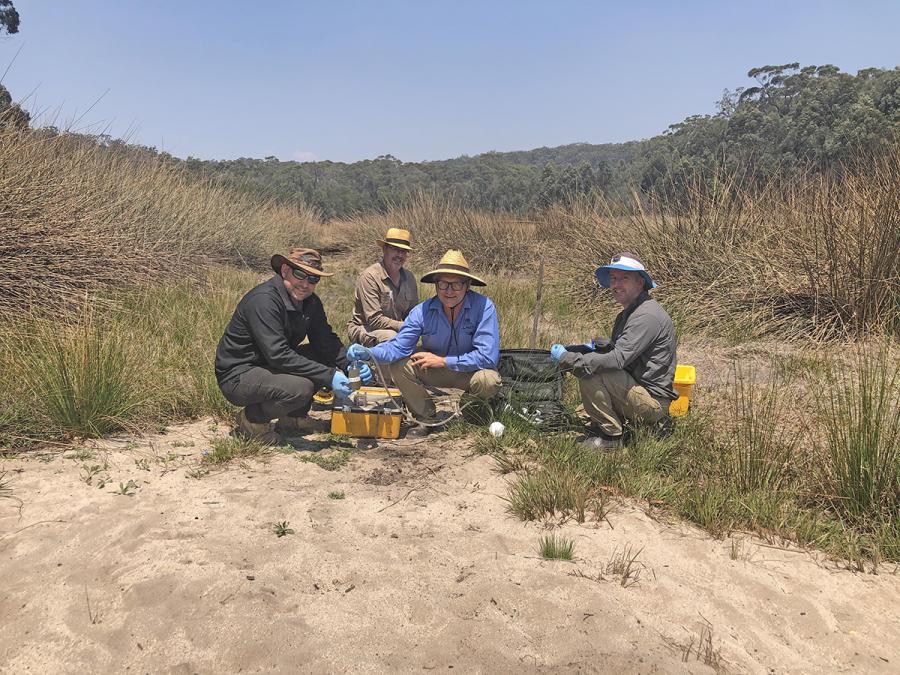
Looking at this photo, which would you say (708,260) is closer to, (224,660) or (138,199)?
(224,660)

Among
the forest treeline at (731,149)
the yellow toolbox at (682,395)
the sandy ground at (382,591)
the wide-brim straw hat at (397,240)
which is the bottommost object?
the sandy ground at (382,591)

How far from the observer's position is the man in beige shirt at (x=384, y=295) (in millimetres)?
5645

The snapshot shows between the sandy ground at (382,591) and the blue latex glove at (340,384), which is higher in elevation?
the blue latex glove at (340,384)

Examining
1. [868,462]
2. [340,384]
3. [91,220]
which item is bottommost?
[868,462]

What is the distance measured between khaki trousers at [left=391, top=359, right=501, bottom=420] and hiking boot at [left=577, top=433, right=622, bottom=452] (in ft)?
2.58

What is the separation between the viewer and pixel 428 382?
4582 millimetres

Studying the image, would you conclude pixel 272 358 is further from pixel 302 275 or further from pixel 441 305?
pixel 441 305

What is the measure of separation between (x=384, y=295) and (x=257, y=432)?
200 cm

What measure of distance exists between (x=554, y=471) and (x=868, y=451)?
158cm

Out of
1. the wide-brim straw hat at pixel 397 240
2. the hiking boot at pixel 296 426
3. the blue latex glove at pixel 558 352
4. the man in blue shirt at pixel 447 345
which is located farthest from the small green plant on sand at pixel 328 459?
the wide-brim straw hat at pixel 397 240

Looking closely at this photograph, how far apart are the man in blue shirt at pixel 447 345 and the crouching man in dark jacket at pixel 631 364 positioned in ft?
2.07

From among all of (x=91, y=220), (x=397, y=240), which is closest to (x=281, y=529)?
(x=397, y=240)

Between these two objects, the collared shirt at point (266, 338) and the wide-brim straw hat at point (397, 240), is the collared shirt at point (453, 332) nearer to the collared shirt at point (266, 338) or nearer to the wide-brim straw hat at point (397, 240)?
the collared shirt at point (266, 338)

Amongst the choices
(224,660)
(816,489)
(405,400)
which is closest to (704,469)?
(816,489)
